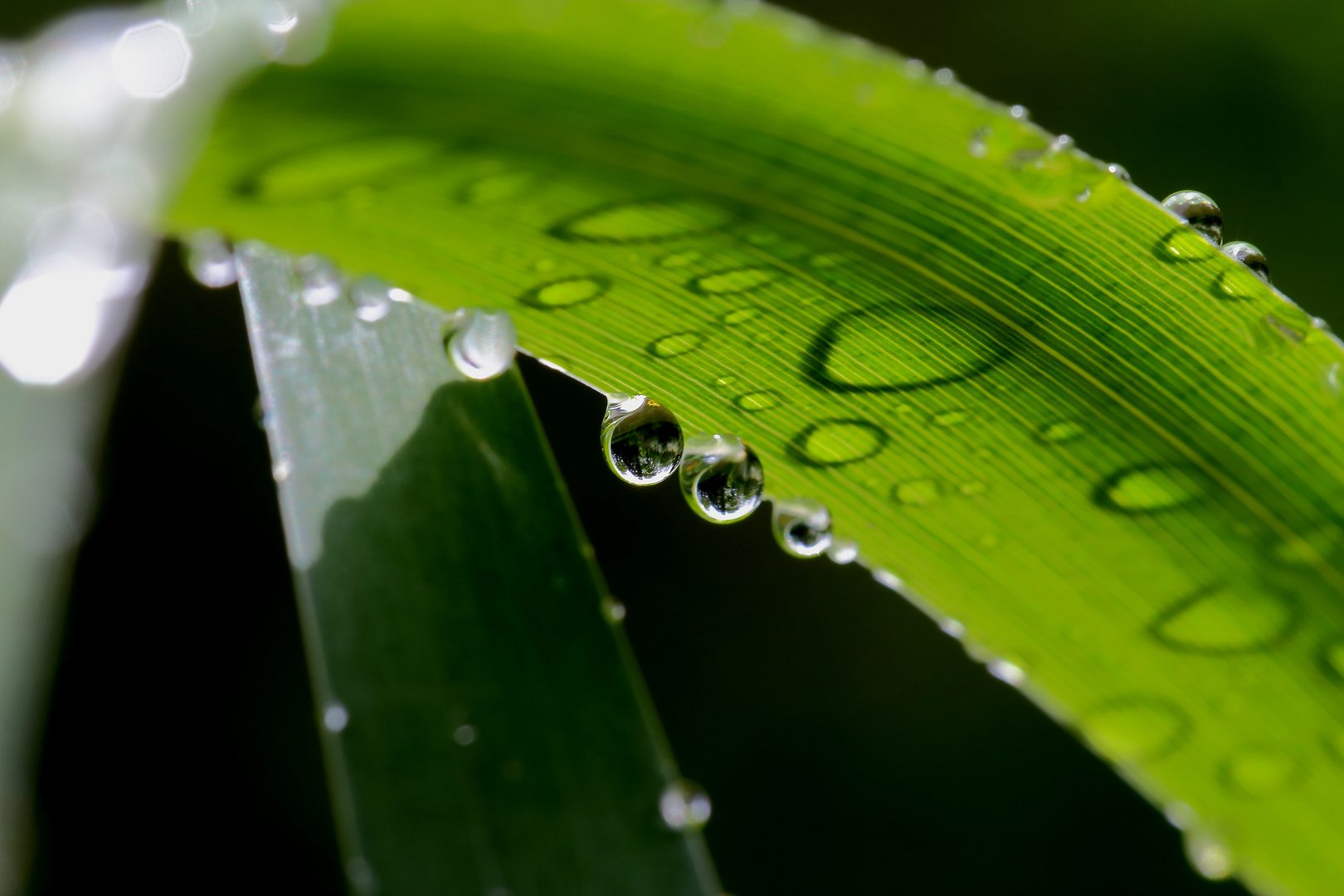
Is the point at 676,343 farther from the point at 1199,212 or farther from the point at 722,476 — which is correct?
the point at 1199,212

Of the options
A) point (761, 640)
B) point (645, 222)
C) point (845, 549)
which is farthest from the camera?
point (761, 640)

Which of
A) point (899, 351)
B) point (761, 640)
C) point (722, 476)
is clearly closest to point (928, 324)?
point (899, 351)

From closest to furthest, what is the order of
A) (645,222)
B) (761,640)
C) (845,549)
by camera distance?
(645,222)
(845,549)
(761,640)

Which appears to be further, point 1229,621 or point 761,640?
point 761,640

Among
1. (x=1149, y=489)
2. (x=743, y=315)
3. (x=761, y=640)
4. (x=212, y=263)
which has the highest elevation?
(x=761, y=640)

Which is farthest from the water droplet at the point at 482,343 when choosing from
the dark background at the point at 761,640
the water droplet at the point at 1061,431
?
the dark background at the point at 761,640

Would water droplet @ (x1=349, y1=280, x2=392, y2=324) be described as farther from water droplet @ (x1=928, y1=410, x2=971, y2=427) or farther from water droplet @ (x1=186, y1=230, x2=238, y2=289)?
water droplet @ (x1=928, y1=410, x2=971, y2=427)
